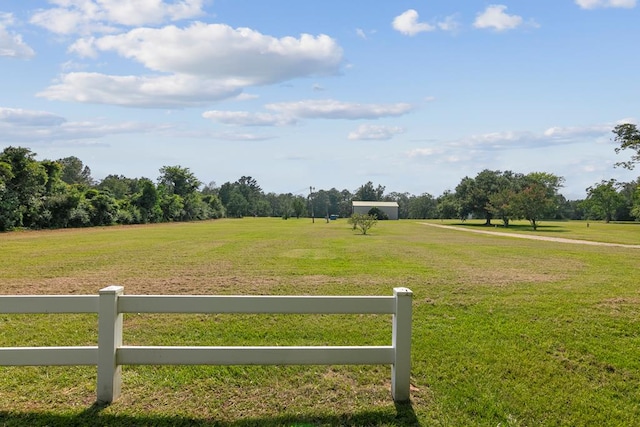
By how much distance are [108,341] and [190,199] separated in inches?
2724

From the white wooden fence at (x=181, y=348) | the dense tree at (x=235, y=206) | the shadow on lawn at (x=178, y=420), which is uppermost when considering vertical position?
the dense tree at (x=235, y=206)

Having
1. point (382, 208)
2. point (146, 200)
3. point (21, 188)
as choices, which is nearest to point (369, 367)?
point (21, 188)

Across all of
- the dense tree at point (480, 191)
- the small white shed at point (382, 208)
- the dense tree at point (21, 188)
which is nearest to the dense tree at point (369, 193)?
the small white shed at point (382, 208)

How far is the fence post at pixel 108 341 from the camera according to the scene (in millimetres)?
3703

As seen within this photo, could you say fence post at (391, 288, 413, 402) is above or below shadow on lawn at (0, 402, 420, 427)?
above

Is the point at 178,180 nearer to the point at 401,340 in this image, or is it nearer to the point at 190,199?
Result: the point at 190,199

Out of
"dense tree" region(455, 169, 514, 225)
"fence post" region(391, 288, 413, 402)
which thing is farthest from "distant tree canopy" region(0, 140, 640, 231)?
"fence post" region(391, 288, 413, 402)

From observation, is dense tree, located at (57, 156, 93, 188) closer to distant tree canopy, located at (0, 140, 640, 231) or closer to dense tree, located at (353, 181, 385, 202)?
distant tree canopy, located at (0, 140, 640, 231)

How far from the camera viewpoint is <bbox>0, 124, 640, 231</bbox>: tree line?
31.6 m

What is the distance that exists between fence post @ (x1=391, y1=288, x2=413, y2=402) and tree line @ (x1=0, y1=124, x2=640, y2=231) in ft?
25.2

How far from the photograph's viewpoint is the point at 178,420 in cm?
377

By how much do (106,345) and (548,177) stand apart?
86.6 meters

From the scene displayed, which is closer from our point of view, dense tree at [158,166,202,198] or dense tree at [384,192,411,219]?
dense tree at [158,166,202,198]

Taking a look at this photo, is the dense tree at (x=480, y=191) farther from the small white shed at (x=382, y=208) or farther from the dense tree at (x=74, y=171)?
the dense tree at (x=74, y=171)
